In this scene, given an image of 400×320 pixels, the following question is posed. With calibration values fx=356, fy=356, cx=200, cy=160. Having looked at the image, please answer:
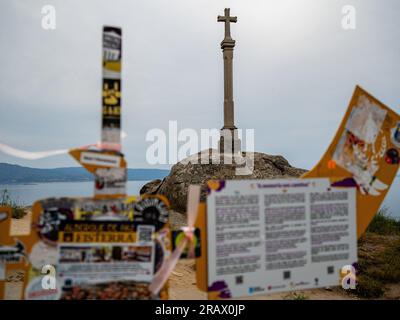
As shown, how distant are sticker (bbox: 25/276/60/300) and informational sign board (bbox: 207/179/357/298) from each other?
1.45 m

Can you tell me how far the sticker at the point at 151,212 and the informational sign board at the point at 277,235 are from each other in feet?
1.48

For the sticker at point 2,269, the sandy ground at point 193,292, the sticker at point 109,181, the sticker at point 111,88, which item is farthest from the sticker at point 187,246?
the sandy ground at point 193,292

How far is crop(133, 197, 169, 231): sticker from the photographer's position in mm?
3363

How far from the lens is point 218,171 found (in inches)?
388

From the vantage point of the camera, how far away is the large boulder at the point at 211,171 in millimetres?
9641

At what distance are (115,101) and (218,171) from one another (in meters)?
6.62

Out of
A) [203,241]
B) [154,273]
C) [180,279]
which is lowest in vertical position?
[180,279]

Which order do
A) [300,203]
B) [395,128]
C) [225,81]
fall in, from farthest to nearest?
[225,81], [395,128], [300,203]

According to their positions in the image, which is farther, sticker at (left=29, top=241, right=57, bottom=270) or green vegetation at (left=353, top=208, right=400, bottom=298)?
green vegetation at (left=353, top=208, right=400, bottom=298)

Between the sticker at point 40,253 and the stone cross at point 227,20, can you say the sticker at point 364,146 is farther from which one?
the stone cross at point 227,20

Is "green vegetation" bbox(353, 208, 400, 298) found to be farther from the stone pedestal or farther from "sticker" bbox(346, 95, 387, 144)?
the stone pedestal

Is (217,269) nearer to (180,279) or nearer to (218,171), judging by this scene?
(180,279)

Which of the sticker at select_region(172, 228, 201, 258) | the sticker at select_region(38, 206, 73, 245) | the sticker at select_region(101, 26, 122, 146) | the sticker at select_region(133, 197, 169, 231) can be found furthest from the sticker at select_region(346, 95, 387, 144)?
the sticker at select_region(38, 206, 73, 245)

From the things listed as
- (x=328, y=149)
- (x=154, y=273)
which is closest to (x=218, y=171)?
(x=328, y=149)
